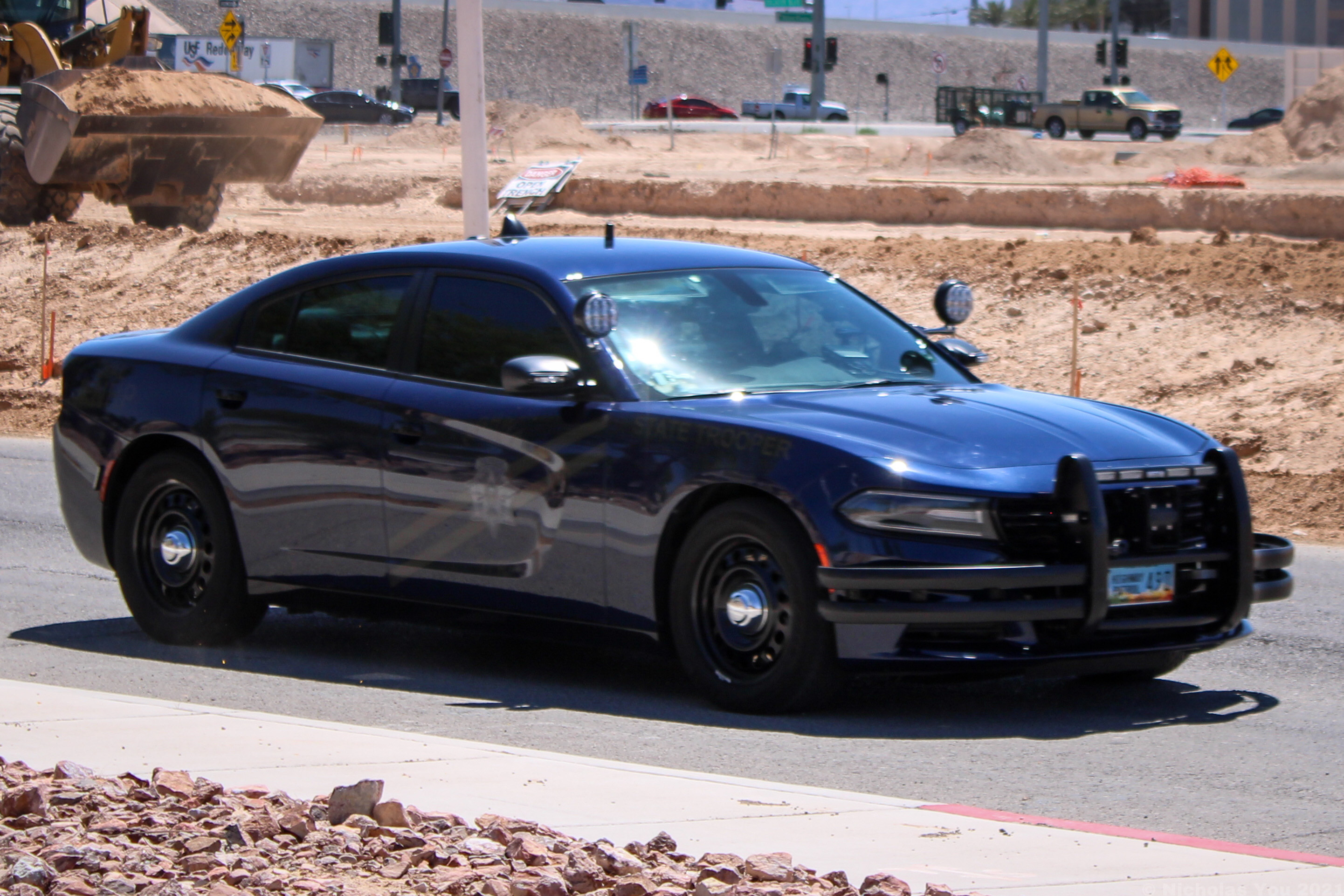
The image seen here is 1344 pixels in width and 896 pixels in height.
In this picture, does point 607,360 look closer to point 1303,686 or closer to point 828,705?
Result: point 828,705

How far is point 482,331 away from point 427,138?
49.6m

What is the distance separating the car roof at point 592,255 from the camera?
7113mm

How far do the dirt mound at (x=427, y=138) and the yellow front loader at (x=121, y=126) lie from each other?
2624 centimetres

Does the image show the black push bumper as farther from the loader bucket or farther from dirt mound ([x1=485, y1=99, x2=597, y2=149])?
dirt mound ([x1=485, y1=99, x2=597, y2=149])

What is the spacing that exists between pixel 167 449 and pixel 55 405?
1178 centimetres

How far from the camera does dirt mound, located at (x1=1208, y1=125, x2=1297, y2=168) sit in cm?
4609

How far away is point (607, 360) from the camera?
6.72m

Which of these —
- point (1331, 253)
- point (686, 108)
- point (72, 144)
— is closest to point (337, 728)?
point (1331, 253)

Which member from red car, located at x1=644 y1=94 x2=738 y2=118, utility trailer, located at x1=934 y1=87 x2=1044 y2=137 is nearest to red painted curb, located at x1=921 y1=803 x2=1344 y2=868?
utility trailer, located at x1=934 y1=87 x2=1044 y2=137

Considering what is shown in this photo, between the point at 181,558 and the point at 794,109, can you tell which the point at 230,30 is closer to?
the point at 794,109

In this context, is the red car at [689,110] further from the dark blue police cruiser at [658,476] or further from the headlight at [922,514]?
the headlight at [922,514]

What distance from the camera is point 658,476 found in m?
6.43

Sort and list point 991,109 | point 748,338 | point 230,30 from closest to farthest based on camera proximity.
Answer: point 748,338 → point 230,30 → point 991,109

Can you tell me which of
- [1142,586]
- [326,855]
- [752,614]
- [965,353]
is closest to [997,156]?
[965,353]
